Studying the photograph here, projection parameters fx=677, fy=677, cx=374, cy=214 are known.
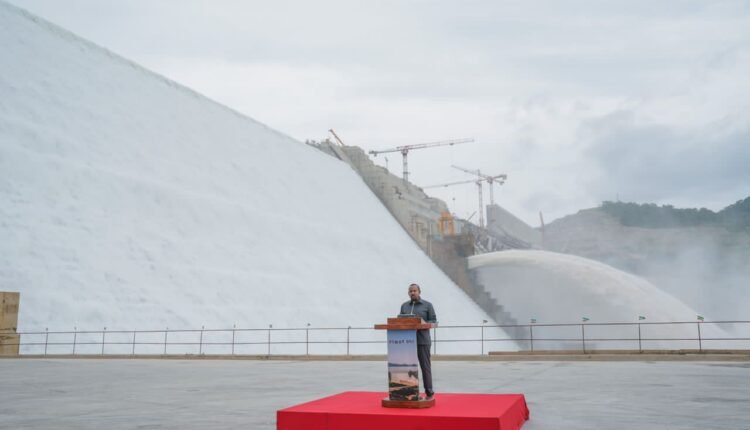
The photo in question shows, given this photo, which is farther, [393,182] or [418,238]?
[393,182]

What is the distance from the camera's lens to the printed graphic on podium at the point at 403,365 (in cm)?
633

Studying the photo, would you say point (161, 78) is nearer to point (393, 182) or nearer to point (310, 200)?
point (310, 200)

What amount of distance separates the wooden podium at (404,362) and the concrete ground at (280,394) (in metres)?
1.22

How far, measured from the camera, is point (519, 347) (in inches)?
1698

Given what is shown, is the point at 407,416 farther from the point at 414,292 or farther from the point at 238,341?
the point at 238,341

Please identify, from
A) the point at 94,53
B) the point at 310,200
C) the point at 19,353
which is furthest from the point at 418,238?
the point at 19,353

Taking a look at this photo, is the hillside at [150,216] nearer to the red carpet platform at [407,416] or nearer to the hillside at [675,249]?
the red carpet platform at [407,416]

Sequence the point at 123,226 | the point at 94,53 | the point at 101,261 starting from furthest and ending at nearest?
the point at 94,53 < the point at 123,226 < the point at 101,261

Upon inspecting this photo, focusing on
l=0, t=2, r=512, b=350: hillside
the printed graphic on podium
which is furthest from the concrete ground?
l=0, t=2, r=512, b=350: hillside

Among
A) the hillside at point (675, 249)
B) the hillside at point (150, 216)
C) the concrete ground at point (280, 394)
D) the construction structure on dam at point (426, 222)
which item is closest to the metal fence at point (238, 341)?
the hillside at point (150, 216)

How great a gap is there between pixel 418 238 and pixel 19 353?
3230cm

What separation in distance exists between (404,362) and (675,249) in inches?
4618

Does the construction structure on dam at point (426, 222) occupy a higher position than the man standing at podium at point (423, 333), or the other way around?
the construction structure on dam at point (426, 222)

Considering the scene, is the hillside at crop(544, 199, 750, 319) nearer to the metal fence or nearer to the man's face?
the metal fence
